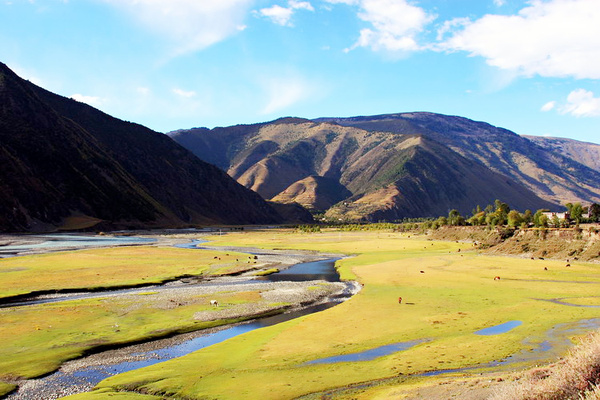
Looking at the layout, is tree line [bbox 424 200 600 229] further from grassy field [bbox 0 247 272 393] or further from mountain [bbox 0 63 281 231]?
mountain [bbox 0 63 281 231]

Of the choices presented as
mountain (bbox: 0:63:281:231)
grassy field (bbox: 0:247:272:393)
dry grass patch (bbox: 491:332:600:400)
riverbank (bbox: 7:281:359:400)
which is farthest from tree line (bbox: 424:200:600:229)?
mountain (bbox: 0:63:281:231)

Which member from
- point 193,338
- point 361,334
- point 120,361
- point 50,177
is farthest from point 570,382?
point 50,177

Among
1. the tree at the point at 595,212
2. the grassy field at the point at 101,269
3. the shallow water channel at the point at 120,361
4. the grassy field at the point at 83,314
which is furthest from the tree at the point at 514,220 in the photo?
the shallow water channel at the point at 120,361

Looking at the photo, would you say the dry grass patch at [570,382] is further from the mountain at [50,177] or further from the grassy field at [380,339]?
the mountain at [50,177]

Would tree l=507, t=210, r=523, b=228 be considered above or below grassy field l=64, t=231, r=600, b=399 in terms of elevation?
above

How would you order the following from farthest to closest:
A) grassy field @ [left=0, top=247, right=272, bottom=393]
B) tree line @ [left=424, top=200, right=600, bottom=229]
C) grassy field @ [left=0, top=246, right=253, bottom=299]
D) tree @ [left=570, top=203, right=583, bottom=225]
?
tree @ [left=570, top=203, right=583, bottom=225], tree line @ [left=424, top=200, right=600, bottom=229], grassy field @ [left=0, top=246, right=253, bottom=299], grassy field @ [left=0, top=247, right=272, bottom=393]

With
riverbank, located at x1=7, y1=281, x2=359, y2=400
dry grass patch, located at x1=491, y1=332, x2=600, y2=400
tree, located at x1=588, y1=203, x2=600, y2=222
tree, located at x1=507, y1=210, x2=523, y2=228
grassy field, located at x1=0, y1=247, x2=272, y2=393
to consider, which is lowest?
riverbank, located at x1=7, y1=281, x2=359, y2=400

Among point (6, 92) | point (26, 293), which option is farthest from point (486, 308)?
point (6, 92)
